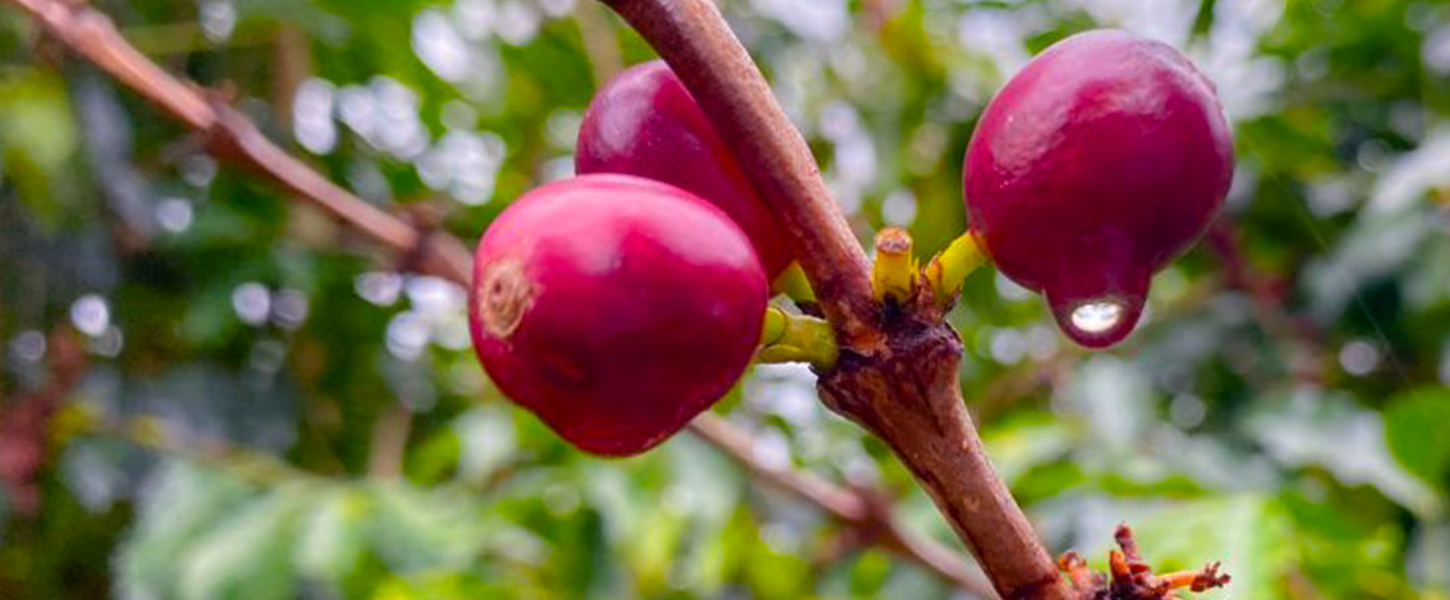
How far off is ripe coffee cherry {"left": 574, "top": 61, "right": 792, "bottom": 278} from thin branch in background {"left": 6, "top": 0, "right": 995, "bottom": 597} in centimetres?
98

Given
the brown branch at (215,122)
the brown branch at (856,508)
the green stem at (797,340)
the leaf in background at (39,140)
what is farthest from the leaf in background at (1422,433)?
the leaf in background at (39,140)

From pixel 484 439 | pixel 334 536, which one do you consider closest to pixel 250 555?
pixel 334 536

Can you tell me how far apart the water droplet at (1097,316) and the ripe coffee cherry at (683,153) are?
11 cm

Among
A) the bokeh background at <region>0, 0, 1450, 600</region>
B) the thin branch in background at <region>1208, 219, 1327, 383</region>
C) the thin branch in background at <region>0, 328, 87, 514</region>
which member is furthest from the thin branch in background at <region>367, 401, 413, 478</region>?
the thin branch in background at <region>1208, 219, 1327, 383</region>

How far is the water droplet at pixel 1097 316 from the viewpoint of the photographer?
52 centimetres

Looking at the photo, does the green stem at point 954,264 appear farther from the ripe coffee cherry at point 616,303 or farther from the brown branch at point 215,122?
the brown branch at point 215,122

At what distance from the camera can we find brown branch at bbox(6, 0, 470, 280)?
1.52 m

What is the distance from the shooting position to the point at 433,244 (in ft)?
5.49

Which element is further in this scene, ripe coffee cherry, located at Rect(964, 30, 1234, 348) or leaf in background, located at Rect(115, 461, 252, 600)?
leaf in background, located at Rect(115, 461, 252, 600)

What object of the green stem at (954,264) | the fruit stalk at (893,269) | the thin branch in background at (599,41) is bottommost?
the thin branch in background at (599,41)

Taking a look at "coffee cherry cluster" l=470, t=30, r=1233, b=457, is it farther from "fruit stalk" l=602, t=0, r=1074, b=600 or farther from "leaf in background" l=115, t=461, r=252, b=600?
"leaf in background" l=115, t=461, r=252, b=600

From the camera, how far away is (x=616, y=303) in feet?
1.53

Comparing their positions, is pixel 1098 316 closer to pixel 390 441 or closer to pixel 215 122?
pixel 215 122

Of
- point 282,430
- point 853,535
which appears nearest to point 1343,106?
point 853,535
